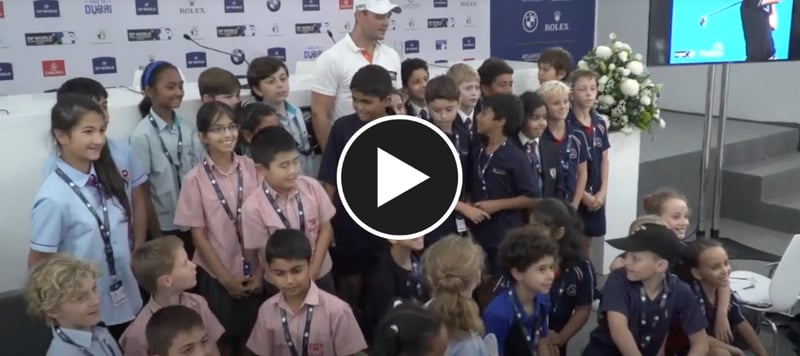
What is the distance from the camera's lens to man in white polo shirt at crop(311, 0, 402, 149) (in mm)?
3162

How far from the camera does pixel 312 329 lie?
219cm

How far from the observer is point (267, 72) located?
9.58ft

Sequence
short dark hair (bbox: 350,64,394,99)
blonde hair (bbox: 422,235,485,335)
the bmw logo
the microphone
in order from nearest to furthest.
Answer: blonde hair (bbox: 422,235,485,335) < short dark hair (bbox: 350,64,394,99) < the microphone < the bmw logo

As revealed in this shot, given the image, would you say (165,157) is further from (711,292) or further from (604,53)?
(604,53)

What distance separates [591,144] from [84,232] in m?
2.38

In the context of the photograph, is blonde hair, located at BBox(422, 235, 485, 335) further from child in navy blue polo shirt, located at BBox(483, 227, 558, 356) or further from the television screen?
the television screen

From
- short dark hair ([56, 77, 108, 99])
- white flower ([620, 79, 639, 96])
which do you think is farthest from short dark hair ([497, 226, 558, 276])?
white flower ([620, 79, 639, 96])

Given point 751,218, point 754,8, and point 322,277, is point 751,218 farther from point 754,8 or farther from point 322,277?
point 322,277

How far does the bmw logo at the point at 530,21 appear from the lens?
290 inches

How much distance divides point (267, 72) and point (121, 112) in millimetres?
571

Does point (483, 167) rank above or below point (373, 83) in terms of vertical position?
below

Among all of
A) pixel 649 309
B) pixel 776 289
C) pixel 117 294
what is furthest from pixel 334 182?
pixel 776 289

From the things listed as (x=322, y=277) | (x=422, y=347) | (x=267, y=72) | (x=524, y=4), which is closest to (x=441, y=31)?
(x=524, y=4)

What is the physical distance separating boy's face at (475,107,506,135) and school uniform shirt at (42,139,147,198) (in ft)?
4.42
